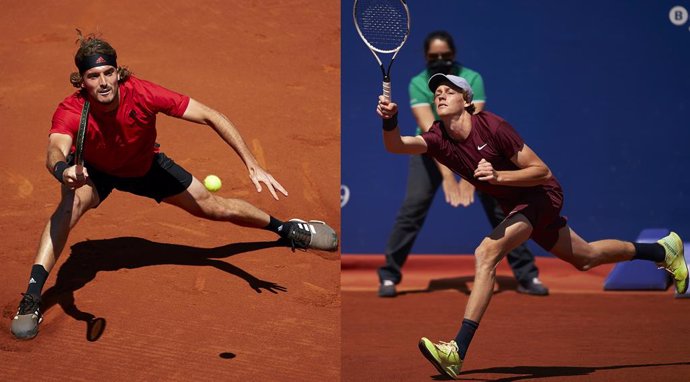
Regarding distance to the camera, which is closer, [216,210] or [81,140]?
[81,140]

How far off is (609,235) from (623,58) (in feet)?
4.79

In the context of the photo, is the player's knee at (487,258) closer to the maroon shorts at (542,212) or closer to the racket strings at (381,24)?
the maroon shorts at (542,212)

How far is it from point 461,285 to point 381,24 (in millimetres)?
2971

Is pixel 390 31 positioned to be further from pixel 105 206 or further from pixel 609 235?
pixel 609 235

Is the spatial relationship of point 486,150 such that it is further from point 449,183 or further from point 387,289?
point 387,289

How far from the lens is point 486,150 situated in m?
6.07

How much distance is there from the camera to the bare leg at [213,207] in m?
6.88

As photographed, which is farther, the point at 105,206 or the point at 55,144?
the point at 105,206

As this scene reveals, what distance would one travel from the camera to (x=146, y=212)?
8031 millimetres

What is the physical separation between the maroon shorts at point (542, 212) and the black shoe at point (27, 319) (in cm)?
261

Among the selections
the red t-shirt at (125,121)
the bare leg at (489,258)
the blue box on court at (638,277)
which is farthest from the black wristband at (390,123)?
the blue box on court at (638,277)

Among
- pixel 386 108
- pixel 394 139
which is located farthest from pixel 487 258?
pixel 386 108

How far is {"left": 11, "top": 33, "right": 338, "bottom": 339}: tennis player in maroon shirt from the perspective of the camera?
20.0ft

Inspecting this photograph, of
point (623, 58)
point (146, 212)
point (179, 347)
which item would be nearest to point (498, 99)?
point (623, 58)
